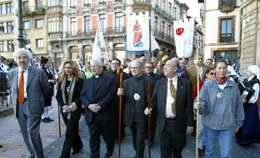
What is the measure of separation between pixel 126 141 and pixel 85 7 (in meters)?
29.4

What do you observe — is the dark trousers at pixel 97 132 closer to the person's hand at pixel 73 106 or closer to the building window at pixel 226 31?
the person's hand at pixel 73 106

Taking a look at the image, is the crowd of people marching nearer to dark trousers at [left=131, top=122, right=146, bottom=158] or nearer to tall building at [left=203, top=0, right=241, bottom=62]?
dark trousers at [left=131, top=122, right=146, bottom=158]

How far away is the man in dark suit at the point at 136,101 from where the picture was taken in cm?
413

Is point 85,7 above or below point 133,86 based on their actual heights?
above

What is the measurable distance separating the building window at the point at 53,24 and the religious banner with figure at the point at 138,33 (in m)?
27.7

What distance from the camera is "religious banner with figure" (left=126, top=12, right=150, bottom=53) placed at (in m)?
8.23

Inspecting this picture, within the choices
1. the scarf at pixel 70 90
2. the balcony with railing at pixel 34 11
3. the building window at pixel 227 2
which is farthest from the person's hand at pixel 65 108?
the balcony with railing at pixel 34 11

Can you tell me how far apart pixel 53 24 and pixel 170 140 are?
111ft

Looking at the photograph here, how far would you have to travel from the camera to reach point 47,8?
33750mm

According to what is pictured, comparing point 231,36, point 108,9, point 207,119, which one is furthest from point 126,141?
point 108,9

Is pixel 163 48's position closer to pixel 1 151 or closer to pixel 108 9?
pixel 108 9

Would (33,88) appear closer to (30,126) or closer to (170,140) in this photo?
(30,126)

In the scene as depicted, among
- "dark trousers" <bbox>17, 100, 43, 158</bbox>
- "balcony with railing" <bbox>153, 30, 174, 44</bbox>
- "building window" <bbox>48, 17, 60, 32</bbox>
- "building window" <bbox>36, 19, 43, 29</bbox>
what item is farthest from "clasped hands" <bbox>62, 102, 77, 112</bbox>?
"building window" <bbox>36, 19, 43, 29</bbox>

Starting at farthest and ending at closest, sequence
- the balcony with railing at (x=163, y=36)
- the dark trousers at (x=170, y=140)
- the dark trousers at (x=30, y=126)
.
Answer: the balcony with railing at (x=163, y=36)
the dark trousers at (x=30, y=126)
the dark trousers at (x=170, y=140)
